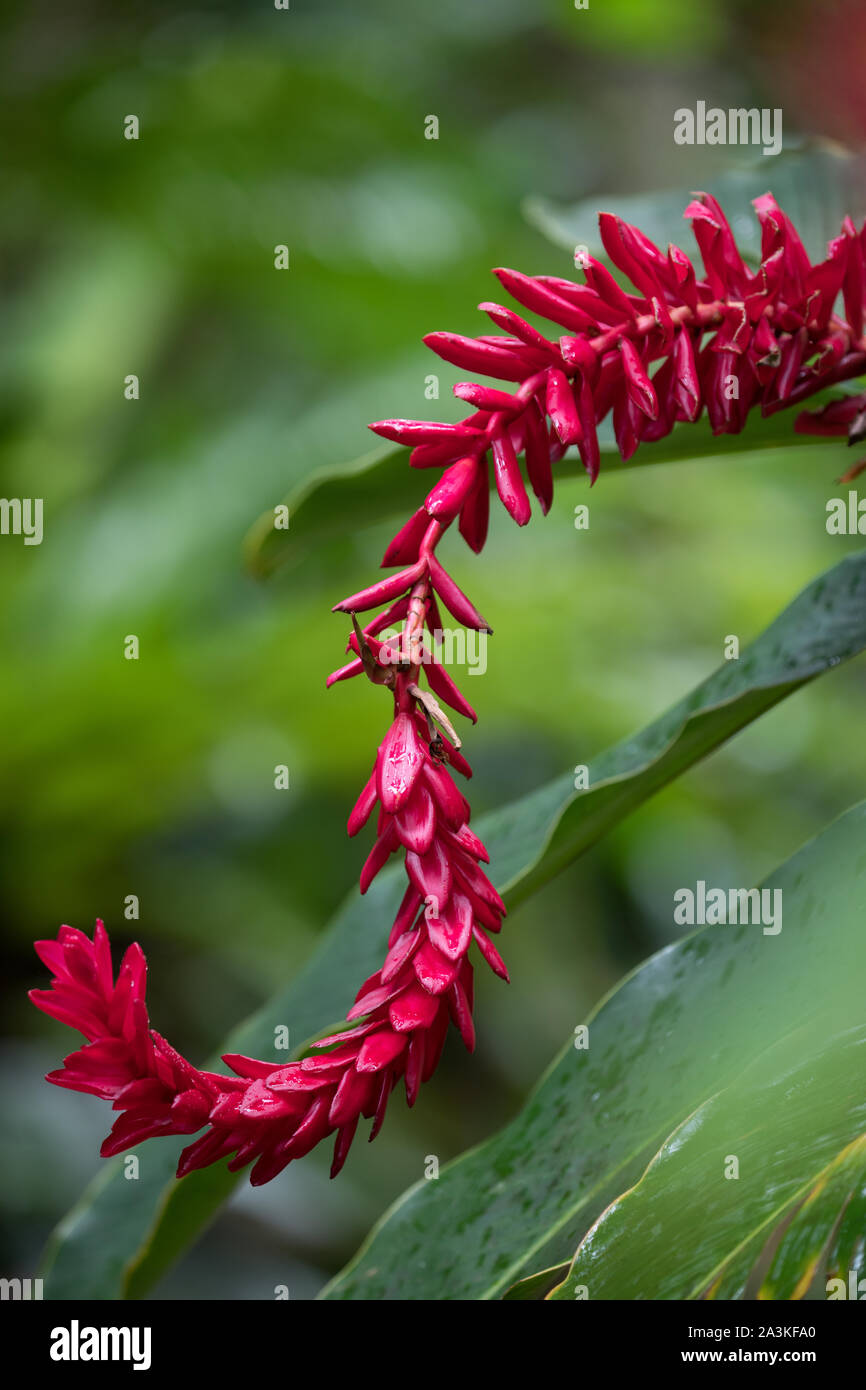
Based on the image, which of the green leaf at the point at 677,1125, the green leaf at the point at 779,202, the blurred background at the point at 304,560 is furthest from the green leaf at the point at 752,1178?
the blurred background at the point at 304,560

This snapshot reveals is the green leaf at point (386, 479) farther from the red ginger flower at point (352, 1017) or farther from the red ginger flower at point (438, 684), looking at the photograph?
the red ginger flower at point (352, 1017)

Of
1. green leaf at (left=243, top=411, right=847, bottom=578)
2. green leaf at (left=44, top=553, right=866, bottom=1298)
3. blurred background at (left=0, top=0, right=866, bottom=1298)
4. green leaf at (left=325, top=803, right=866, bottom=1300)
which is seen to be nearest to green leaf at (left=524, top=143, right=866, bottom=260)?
green leaf at (left=243, top=411, right=847, bottom=578)

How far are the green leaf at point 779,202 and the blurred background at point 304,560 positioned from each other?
0.64 meters

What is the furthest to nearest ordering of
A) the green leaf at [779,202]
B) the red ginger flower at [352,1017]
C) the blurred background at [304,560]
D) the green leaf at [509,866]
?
1. the blurred background at [304,560]
2. the green leaf at [779,202]
3. the green leaf at [509,866]
4. the red ginger flower at [352,1017]

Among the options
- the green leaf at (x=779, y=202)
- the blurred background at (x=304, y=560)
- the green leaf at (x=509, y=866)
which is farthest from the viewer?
the blurred background at (x=304, y=560)

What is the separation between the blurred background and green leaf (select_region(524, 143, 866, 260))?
0.64 metres

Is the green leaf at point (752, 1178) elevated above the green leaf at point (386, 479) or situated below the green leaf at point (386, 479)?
below

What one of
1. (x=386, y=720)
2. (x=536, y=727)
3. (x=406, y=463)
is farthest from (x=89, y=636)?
(x=406, y=463)

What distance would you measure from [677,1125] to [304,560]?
973mm

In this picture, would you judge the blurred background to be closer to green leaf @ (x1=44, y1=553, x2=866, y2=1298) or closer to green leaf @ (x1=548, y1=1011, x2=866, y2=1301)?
green leaf @ (x1=44, y1=553, x2=866, y2=1298)

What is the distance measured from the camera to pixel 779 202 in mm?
717

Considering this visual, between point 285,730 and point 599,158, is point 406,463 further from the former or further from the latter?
point 599,158

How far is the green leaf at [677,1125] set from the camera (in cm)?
43
